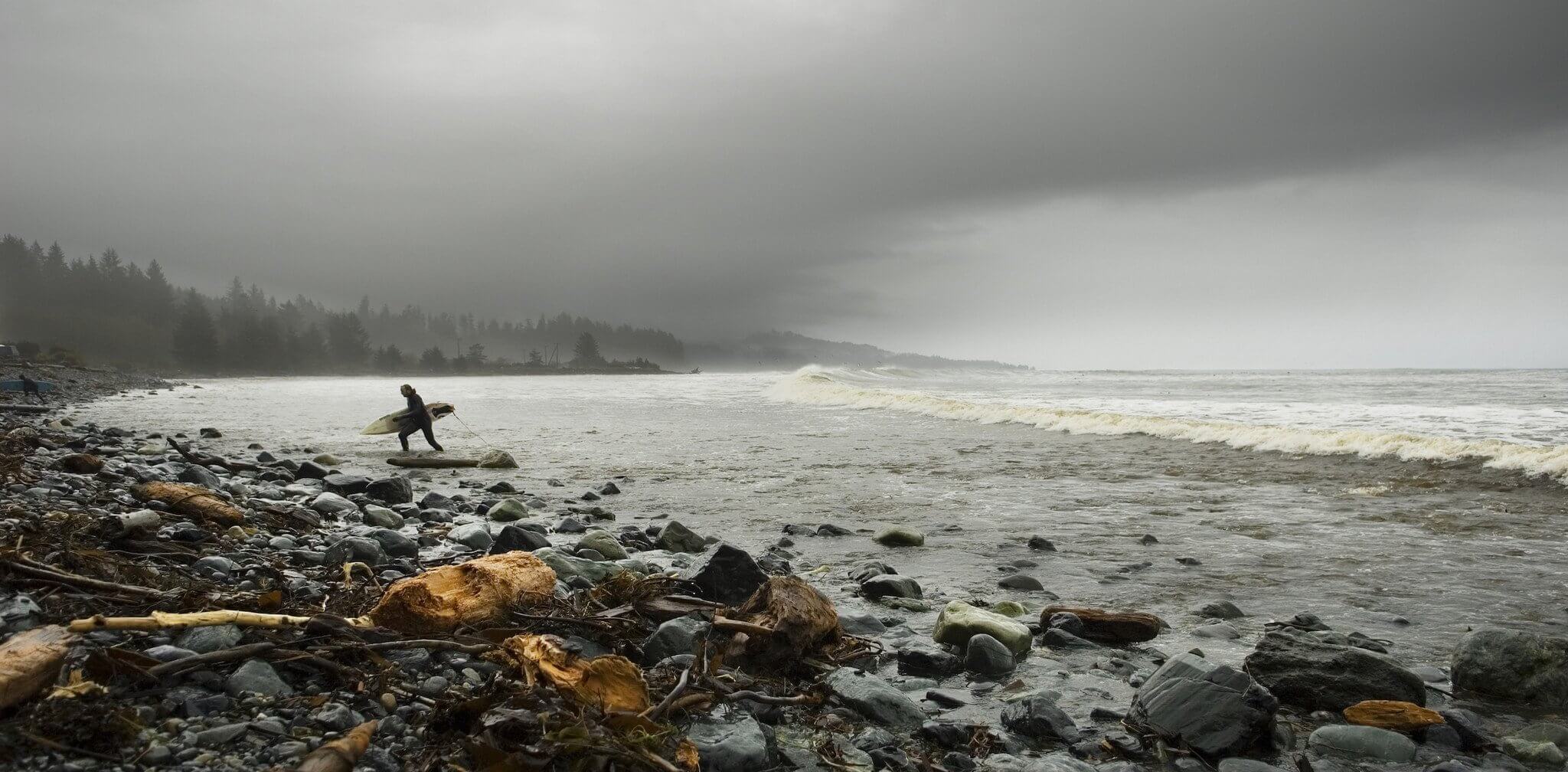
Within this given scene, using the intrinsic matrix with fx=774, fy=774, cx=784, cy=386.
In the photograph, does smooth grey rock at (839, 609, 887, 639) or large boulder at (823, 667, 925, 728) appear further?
smooth grey rock at (839, 609, 887, 639)

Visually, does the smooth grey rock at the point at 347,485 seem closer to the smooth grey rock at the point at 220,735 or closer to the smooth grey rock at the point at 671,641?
the smooth grey rock at the point at 671,641

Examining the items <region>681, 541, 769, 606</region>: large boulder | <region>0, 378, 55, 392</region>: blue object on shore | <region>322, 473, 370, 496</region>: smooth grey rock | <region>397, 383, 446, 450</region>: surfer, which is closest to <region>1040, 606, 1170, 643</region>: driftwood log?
→ <region>681, 541, 769, 606</region>: large boulder

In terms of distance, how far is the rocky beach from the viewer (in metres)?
2.66

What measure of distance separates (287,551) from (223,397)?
43.3 metres

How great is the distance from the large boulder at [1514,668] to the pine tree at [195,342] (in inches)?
6345

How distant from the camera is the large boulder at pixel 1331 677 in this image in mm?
3723

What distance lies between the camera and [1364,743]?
334 cm

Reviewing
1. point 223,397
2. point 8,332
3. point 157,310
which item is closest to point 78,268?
point 157,310

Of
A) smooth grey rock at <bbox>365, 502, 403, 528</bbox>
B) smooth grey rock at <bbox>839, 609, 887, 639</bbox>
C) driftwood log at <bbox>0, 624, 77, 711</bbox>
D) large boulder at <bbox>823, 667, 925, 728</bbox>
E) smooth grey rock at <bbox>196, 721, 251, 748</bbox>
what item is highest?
driftwood log at <bbox>0, 624, 77, 711</bbox>

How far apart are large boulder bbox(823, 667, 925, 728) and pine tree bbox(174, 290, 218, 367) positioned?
159290 millimetres

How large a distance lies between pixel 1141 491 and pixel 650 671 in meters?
9.49

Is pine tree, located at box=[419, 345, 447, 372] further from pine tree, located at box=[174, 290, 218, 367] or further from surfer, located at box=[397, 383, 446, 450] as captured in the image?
surfer, located at box=[397, 383, 446, 450]

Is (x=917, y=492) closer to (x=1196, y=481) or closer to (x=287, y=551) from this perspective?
(x=1196, y=481)

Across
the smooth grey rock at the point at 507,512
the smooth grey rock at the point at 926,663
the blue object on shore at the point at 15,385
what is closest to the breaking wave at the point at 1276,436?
the smooth grey rock at the point at 926,663
